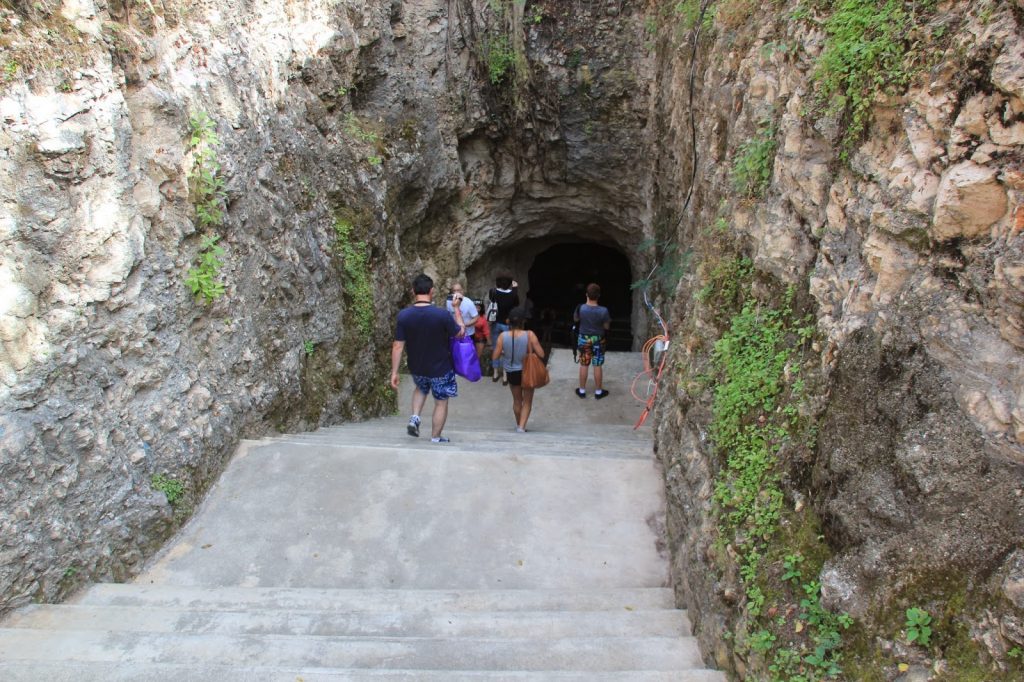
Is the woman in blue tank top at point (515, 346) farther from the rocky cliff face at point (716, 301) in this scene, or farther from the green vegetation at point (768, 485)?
the green vegetation at point (768, 485)

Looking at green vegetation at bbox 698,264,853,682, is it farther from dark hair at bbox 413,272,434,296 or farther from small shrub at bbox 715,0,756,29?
dark hair at bbox 413,272,434,296

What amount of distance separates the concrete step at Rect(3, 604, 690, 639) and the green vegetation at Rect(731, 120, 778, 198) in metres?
2.48

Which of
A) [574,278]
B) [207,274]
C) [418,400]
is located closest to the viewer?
[207,274]

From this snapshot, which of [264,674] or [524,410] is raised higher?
[264,674]

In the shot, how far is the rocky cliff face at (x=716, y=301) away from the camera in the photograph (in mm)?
2154

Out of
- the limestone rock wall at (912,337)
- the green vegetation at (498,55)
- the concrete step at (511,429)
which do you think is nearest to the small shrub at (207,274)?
the concrete step at (511,429)

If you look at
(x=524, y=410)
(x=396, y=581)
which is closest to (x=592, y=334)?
(x=524, y=410)

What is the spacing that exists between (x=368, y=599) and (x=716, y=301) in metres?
2.64

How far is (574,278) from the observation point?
1800cm

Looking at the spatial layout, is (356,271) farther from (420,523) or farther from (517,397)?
(420,523)

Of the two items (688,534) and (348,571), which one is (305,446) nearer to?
(348,571)

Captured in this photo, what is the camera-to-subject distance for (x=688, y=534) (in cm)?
363

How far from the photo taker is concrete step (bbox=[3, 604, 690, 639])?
310cm

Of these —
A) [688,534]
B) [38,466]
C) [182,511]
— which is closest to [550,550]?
[688,534]
